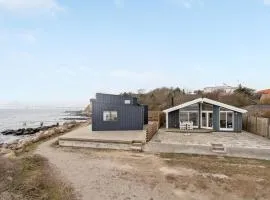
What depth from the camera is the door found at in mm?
20109

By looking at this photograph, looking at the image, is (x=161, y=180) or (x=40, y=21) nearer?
(x=161, y=180)

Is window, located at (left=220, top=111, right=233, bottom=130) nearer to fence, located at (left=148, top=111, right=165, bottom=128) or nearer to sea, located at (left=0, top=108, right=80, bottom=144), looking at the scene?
fence, located at (left=148, top=111, right=165, bottom=128)

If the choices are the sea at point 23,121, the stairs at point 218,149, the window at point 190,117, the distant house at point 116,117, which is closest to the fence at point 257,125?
the window at point 190,117

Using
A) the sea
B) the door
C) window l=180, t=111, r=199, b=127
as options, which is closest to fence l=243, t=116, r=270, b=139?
the door

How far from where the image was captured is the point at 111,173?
398 inches

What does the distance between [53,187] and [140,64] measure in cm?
2651

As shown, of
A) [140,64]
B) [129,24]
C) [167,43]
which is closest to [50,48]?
[129,24]

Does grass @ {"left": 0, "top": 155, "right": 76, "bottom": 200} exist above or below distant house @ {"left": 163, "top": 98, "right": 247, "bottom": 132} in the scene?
below

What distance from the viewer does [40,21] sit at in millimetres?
18719

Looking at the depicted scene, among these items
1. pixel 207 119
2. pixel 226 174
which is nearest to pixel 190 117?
pixel 207 119

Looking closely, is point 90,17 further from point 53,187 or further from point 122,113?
point 53,187

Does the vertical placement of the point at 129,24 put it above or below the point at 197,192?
above

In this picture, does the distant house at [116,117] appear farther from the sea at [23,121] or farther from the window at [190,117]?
the sea at [23,121]

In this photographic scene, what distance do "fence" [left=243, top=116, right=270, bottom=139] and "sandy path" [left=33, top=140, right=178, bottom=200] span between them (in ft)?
28.5
